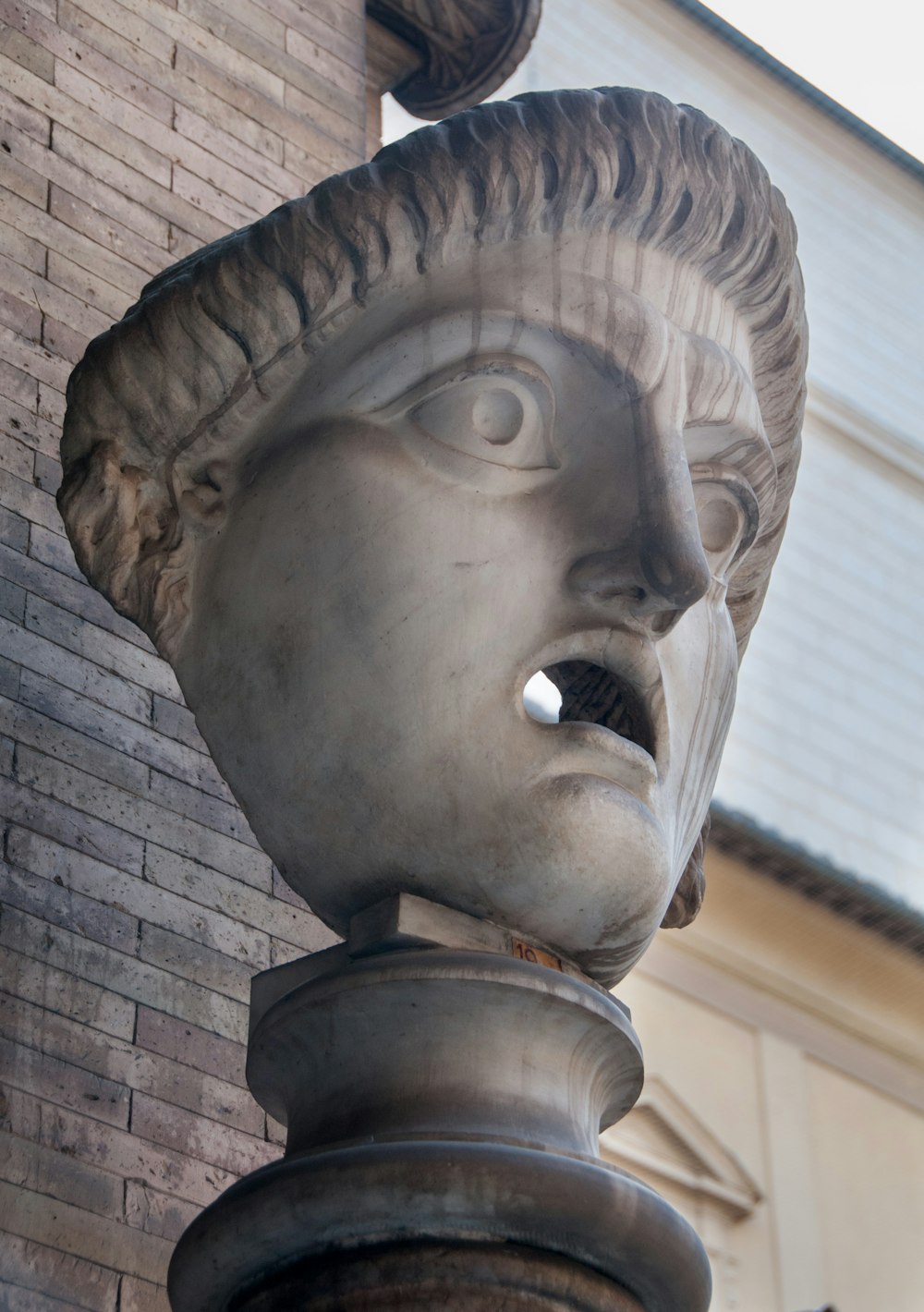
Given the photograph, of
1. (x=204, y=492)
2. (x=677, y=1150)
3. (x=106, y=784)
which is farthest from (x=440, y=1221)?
(x=677, y=1150)

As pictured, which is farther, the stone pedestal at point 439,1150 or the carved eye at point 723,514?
the carved eye at point 723,514

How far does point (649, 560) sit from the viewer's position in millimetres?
1824

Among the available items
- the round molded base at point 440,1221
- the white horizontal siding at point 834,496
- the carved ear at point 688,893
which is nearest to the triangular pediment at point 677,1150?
the white horizontal siding at point 834,496

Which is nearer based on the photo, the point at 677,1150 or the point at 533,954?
the point at 533,954

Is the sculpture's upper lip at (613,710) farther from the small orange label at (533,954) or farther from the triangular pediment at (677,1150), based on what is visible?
the triangular pediment at (677,1150)

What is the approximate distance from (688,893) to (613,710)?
34 centimetres

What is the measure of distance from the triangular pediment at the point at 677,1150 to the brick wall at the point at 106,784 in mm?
5571

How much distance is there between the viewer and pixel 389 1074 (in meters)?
1.73

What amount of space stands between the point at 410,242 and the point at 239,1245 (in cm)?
87

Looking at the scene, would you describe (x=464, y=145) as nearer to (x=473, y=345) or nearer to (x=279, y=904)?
(x=473, y=345)

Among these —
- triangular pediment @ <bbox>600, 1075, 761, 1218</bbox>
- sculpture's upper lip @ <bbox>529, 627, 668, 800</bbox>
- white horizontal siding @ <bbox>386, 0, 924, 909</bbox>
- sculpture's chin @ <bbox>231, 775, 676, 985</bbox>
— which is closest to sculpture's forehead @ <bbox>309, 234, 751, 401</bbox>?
sculpture's upper lip @ <bbox>529, 627, 668, 800</bbox>

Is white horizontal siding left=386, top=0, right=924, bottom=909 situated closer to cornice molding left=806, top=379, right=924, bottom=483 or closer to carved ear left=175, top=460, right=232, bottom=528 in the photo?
cornice molding left=806, top=379, right=924, bottom=483

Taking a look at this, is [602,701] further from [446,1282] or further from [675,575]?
[446,1282]

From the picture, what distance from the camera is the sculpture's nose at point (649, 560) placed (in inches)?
71.7
